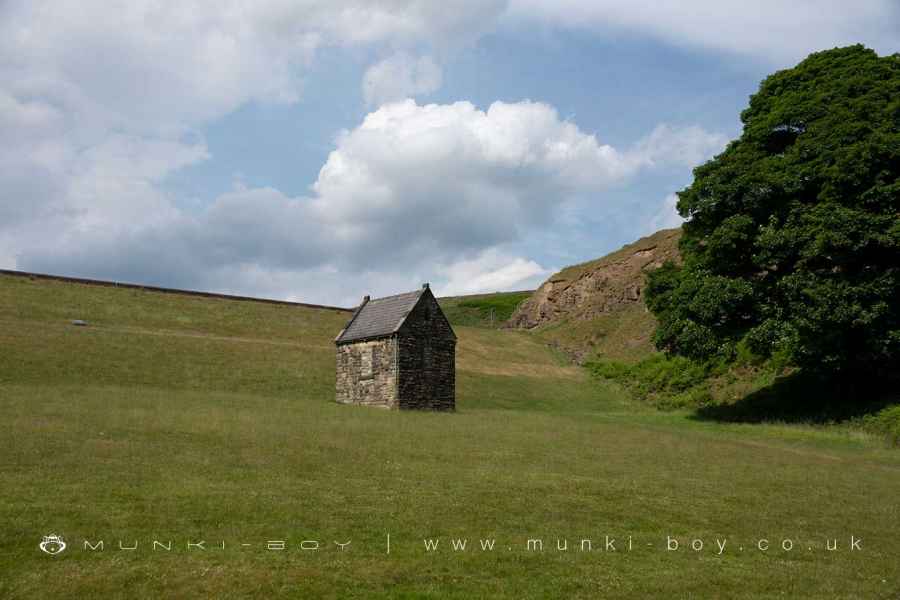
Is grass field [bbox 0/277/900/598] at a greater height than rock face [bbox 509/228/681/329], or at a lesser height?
lesser

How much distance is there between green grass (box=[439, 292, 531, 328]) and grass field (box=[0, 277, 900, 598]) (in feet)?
257

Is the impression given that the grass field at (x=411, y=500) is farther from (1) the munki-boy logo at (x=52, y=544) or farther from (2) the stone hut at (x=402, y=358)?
(2) the stone hut at (x=402, y=358)

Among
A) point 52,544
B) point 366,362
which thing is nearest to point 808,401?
point 366,362

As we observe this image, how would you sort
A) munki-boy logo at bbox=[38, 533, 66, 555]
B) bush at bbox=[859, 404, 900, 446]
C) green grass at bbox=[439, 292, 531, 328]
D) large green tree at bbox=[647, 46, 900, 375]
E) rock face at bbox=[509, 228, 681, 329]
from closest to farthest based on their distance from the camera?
munki-boy logo at bbox=[38, 533, 66, 555] < bush at bbox=[859, 404, 900, 446] < large green tree at bbox=[647, 46, 900, 375] < rock face at bbox=[509, 228, 681, 329] < green grass at bbox=[439, 292, 531, 328]

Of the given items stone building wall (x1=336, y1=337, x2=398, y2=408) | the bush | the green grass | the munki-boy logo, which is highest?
the green grass

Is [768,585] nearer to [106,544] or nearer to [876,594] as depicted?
[876,594]

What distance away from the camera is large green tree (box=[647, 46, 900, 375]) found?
34.0 metres

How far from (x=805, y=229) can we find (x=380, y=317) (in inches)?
916

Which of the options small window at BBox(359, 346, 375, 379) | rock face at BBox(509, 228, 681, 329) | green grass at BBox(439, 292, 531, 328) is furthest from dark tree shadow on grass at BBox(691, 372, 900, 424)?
green grass at BBox(439, 292, 531, 328)

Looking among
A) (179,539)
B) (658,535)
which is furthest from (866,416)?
(179,539)

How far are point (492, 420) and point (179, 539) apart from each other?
26.1 metres

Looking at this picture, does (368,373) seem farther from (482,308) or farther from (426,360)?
(482,308)

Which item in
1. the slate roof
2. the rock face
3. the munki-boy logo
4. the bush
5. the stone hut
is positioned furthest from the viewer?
the rock face

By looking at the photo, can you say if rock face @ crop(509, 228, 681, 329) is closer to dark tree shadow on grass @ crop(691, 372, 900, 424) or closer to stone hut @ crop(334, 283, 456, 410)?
dark tree shadow on grass @ crop(691, 372, 900, 424)
